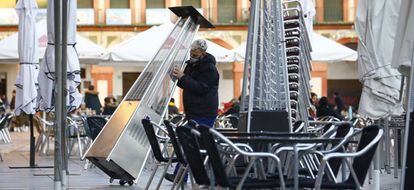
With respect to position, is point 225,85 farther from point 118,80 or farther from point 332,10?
point 332,10

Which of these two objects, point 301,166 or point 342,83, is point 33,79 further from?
point 342,83

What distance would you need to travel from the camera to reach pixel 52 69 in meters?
13.8

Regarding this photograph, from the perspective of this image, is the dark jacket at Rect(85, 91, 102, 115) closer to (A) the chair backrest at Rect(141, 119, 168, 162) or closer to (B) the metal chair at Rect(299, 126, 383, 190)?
(A) the chair backrest at Rect(141, 119, 168, 162)

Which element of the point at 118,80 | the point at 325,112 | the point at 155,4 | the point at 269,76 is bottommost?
the point at 118,80

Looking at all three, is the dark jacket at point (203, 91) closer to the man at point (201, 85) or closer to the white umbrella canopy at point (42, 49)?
the man at point (201, 85)

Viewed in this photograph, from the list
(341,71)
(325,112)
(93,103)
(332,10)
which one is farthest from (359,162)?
(341,71)

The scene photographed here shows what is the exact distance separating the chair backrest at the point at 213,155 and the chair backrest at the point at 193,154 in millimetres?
305

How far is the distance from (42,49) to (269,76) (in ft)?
40.3

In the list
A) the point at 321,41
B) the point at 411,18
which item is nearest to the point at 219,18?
the point at 321,41

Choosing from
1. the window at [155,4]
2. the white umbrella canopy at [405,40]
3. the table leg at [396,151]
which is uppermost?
the white umbrella canopy at [405,40]

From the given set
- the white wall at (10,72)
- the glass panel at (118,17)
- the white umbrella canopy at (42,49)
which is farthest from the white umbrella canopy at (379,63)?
the white wall at (10,72)

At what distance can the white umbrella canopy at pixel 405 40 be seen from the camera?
7.84 metres

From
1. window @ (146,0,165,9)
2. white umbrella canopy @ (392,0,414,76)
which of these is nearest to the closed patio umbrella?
white umbrella canopy @ (392,0,414,76)

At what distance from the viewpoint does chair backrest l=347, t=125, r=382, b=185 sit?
7230 millimetres
